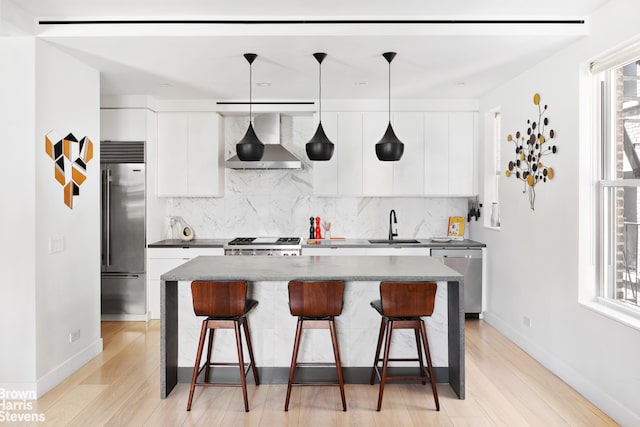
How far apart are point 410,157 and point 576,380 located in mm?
3036

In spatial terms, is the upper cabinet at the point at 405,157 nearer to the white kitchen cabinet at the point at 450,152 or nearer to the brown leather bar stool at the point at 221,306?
the white kitchen cabinet at the point at 450,152

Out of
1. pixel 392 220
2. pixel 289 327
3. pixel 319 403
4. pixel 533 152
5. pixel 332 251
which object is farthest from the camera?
pixel 392 220

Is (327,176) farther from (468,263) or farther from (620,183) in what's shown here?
(620,183)

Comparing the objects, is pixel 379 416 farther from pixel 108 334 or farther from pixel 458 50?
pixel 108 334

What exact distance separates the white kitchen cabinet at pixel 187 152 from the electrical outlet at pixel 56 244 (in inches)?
80.4

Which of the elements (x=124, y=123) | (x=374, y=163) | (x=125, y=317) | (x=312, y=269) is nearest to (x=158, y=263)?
(x=125, y=317)

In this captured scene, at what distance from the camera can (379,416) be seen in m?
2.95

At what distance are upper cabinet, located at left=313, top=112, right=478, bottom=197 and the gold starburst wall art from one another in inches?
40.6

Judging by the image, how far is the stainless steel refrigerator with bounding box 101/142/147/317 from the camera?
206 inches

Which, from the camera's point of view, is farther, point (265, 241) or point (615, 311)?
point (265, 241)

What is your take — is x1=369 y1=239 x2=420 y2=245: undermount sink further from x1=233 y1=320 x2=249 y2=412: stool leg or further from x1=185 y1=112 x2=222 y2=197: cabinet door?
x1=233 y1=320 x2=249 y2=412: stool leg

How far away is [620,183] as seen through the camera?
305cm

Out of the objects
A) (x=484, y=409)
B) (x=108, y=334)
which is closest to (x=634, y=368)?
(x=484, y=409)

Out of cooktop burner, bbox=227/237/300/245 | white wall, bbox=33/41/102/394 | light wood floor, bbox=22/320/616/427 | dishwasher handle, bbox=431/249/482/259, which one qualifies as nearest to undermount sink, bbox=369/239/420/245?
dishwasher handle, bbox=431/249/482/259
